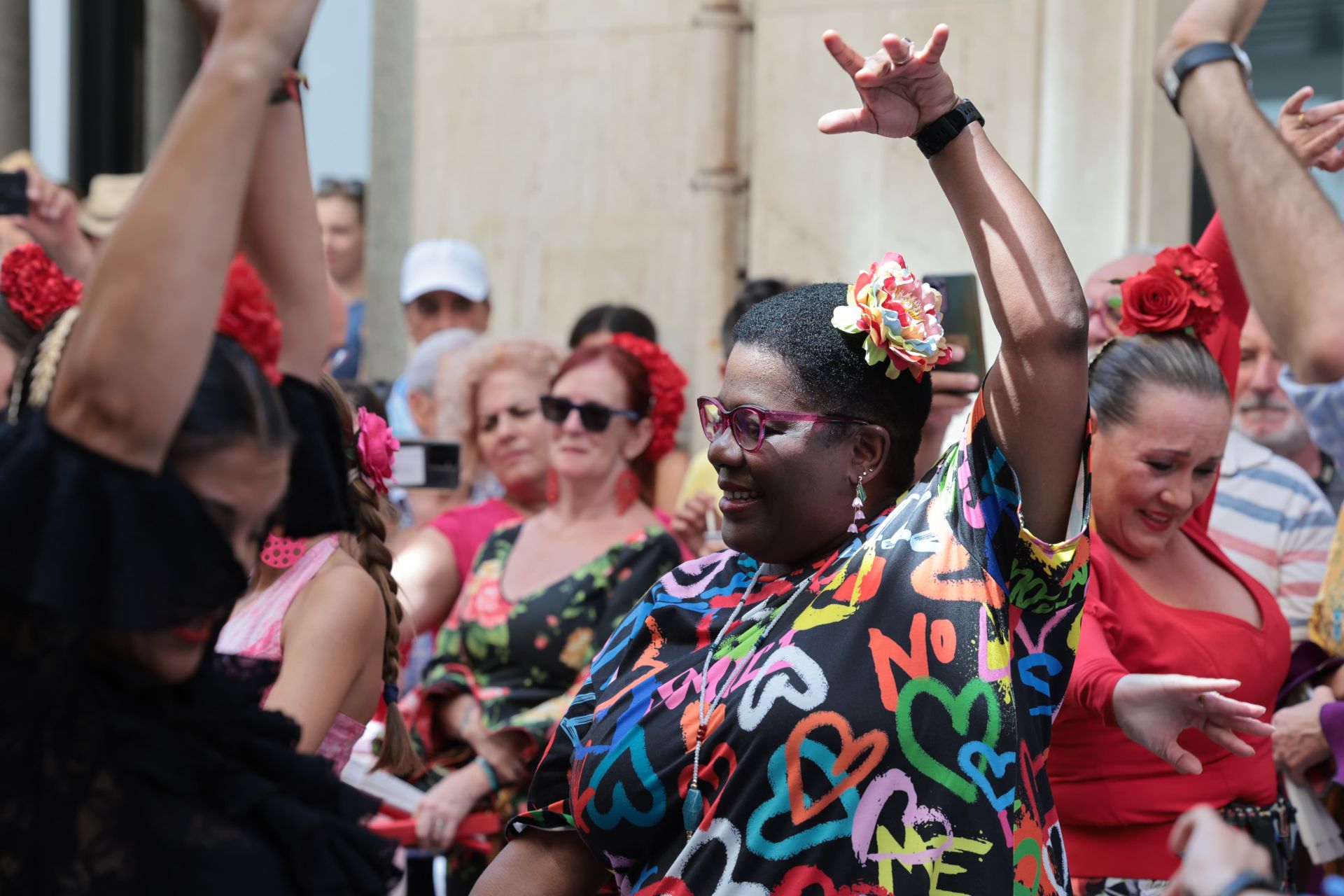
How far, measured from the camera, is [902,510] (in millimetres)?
2318

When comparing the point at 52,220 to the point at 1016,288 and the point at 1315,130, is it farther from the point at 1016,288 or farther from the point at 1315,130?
the point at 1315,130

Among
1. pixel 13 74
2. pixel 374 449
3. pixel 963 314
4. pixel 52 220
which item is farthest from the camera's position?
pixel 13 74

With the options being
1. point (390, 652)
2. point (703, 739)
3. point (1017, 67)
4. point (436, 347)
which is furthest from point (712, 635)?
point (1017, 67)

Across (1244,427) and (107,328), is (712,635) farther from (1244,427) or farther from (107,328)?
(1244,427)

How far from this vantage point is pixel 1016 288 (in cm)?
219

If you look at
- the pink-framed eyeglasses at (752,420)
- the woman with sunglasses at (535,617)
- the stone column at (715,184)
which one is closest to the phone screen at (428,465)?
the woman with sunglasses at (535,617)

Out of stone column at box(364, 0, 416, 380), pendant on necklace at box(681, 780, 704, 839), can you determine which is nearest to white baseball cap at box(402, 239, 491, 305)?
stone column at box(364, 0, 416, 380)

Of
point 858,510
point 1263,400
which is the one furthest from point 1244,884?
point 1263,400

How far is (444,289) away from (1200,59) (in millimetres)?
4647

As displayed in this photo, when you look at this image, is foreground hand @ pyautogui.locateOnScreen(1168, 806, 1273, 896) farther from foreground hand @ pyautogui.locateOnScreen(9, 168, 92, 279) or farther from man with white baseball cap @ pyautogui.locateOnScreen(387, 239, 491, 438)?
man with white baseball cap @ pyautogui.locateOnScreen(387, 239, 491, 438)

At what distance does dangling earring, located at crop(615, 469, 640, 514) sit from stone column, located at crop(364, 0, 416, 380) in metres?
2.95

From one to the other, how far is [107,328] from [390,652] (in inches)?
62.2

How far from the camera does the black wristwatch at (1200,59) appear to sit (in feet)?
6.75

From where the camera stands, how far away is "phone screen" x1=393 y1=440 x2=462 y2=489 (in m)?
4.25
